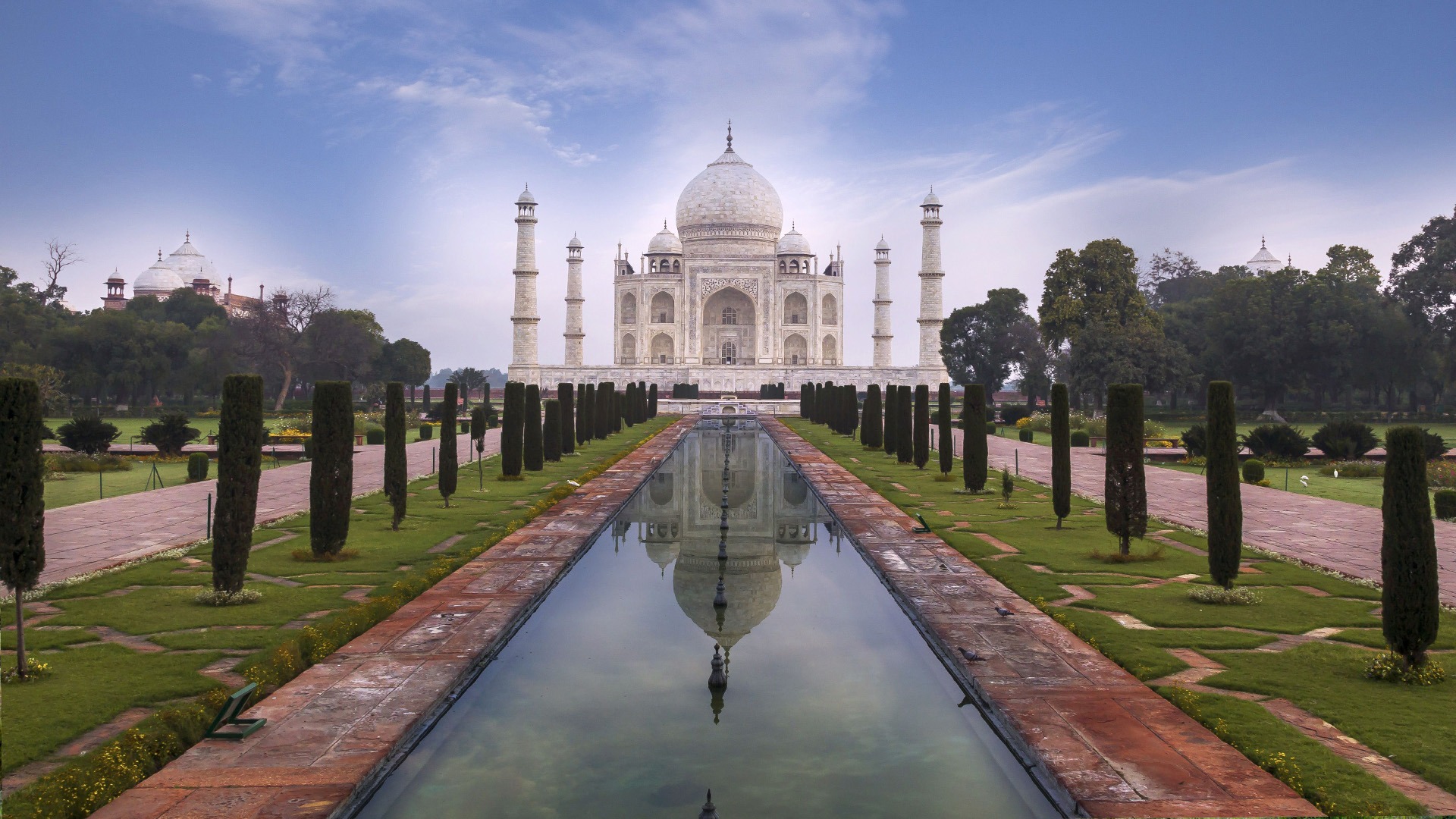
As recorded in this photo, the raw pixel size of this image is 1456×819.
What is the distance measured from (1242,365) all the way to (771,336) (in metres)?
24.1

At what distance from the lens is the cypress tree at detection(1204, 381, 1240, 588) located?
7.12 metres

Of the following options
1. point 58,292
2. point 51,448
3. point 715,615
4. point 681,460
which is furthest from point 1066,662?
point 58,292

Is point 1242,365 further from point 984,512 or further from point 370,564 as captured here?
point 370,564

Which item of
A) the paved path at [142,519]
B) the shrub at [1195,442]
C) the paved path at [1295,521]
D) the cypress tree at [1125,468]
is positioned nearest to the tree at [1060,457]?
the cypress tree at [1125,468]

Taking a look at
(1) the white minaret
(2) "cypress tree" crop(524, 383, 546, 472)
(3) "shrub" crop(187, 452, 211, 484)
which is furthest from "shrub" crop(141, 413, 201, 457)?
(1) the white minaret

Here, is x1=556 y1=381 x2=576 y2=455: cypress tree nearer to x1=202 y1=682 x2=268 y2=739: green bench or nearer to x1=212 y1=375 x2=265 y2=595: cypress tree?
x1=212 y1=375 x2=265 y2=595: cypress tree

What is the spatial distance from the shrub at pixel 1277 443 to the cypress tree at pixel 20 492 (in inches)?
692

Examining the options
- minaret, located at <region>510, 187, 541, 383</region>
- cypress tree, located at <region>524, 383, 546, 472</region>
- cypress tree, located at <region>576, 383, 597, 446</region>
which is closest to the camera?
cypress tree, located at <region>524, 383, 546, 472</region>

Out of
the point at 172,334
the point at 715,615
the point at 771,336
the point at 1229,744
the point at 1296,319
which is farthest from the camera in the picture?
the point at 771,336

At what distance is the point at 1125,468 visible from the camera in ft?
28.6

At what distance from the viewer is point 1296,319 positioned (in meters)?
34.7

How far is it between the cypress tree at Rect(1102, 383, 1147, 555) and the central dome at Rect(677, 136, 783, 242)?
46998 mm

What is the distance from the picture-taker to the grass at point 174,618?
190 inches

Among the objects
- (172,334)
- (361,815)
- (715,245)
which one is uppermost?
(715,245)
